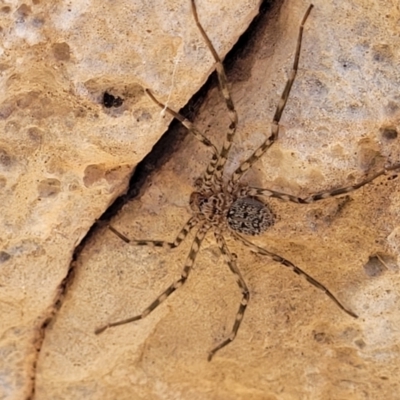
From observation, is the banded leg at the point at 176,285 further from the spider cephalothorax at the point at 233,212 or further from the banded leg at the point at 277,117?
the banded leg at the point at 277,117

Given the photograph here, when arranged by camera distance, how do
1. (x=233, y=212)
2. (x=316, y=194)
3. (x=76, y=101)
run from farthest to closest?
(x=233, y=212)
(x=316, y=194)
(x=76, y=101)

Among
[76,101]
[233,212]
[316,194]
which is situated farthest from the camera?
[233,212]

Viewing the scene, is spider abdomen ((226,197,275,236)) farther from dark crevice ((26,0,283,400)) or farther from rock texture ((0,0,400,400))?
dark crevice ((26,0,283,400))

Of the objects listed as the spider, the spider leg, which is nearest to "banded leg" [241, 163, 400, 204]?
the spider

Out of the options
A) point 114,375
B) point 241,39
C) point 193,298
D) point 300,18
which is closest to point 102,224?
point 193,298

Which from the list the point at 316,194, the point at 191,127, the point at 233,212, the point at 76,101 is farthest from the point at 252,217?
the point at 76,101

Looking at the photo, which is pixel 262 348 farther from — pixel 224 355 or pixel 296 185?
pixel 296 185

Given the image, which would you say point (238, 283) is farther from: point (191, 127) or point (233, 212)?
point (191, 127)
